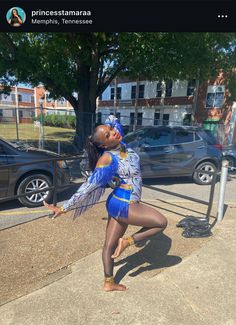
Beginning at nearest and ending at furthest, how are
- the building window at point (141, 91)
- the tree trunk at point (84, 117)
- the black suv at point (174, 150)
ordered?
the black suv at point (174, 150)
the tree trunk at point (84, 117)
the building window at point (141, 91)

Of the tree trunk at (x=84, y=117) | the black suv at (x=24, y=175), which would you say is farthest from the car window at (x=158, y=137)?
the tree trunk at (x=84, y=117)

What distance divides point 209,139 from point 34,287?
661cm

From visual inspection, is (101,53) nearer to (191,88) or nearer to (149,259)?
(149,259)

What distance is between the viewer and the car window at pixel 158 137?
23.8 feet

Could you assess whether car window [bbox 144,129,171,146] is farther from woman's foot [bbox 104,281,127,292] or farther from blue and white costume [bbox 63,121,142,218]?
woman's foot [bbox 104,281,127,292]

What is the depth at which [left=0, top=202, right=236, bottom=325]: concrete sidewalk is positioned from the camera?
2.24 metres

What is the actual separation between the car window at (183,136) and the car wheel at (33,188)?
12.9 ft

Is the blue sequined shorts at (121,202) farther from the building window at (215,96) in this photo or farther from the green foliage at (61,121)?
the green foliage at (61,121)

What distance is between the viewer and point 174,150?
730 cm

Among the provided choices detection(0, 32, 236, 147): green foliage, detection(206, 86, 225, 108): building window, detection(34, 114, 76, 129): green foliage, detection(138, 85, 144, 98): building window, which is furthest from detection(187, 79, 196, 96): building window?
detection(34, 114, 76, 129): green foliage

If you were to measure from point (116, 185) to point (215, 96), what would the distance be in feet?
79.5

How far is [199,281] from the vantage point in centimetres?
278

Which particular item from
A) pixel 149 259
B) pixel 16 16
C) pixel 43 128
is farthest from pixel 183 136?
pixel 43 128

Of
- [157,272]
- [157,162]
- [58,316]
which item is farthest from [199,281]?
[157,162]
